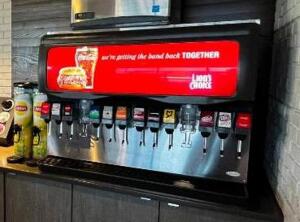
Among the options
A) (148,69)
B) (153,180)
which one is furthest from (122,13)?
(153,180)

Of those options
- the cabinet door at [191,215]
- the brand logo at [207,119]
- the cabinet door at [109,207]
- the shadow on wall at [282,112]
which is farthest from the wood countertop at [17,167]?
the shadow on wall at [282,112]

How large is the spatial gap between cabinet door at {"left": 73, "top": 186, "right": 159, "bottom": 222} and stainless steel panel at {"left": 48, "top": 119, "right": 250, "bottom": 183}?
194mm

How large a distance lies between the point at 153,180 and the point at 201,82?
585 millimetres

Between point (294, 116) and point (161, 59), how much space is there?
0.66m

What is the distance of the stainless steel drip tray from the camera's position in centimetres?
140

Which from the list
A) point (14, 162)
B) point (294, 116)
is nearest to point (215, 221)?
point (294, 116)

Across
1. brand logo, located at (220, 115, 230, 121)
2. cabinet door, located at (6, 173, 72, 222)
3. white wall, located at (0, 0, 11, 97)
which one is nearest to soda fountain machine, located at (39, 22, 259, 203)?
brand logo, located at (220, 115, 230, 121)

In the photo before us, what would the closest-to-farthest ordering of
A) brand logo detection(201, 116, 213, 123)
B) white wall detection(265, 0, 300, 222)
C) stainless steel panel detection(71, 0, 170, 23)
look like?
white wall detection(265, 0, 300, 222) → brand logo detection(201, 116, 213, 123) → stainless steel panel detection(71, 0, 170, 23)

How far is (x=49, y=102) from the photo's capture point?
1.78 metres

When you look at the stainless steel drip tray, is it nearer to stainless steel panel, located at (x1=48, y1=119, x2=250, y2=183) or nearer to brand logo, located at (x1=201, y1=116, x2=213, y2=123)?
stainless steel panel, located at (x1=48, y1=119, x2=250, y2=183)

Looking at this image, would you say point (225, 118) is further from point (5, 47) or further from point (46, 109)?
point (5, 47)

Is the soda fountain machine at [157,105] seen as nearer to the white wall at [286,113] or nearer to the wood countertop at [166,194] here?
the wood countertop at [166,194]

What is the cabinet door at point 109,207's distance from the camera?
1.54m

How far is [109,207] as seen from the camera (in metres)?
1.63
